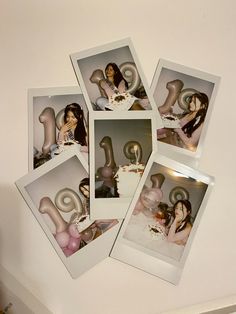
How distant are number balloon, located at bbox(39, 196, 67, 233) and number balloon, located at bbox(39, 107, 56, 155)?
0.12 m

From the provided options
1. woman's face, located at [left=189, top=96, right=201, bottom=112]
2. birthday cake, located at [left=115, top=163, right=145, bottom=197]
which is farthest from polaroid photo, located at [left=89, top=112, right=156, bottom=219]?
woman's face, located at [left=189, top=96, right=201, bottom=112]

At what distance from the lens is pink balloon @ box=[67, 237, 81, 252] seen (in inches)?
32.3

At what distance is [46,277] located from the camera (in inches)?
31.8

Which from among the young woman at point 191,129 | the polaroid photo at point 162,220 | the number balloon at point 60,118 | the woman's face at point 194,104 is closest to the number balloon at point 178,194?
the polaroid photo at point 162,220

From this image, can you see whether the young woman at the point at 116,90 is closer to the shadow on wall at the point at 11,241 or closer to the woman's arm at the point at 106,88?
the woman's arm at the point at 106,88

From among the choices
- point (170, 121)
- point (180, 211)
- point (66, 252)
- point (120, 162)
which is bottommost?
point (66, 252)

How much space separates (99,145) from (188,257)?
373 mm

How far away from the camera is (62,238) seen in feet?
2.68

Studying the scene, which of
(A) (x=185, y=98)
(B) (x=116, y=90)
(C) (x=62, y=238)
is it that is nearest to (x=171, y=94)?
(A) (x=185, y=98)

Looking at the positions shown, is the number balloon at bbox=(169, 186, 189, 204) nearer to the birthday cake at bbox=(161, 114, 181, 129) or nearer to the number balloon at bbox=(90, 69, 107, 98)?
the birthday cake at bbox=(161, 114, 181, 129)

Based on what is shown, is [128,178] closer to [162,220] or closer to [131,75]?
[162,220]

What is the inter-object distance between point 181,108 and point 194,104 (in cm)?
4

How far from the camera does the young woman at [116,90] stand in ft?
2.82

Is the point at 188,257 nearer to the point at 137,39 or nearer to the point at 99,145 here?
the point at 99,145
